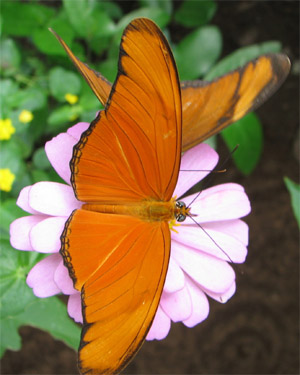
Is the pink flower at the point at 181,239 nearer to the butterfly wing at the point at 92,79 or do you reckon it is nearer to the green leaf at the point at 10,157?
the butterfly wing at the point at 92,79

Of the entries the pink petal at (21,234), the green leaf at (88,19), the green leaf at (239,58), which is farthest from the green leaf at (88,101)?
the pink petal at (21,234)

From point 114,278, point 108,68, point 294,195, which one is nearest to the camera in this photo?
point 114,278

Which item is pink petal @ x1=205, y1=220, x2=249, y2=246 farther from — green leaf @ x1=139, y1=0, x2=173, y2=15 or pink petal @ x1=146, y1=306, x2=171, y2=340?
green leaf @ x1=139, y1=0, x2=173, y2=15

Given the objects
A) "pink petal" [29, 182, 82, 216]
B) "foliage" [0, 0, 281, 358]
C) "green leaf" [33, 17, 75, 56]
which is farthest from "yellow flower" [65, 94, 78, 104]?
"pink petal" [29, 182, 82, 216]

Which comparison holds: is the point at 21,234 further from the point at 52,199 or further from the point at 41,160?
the point at 41,160

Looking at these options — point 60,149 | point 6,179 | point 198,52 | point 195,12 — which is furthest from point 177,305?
point 195,12

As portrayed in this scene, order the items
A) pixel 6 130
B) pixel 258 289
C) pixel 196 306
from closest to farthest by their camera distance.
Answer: pixel 196 306, pixel 6 130, pixel 258 289

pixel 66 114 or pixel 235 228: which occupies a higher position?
pixel 66 114
